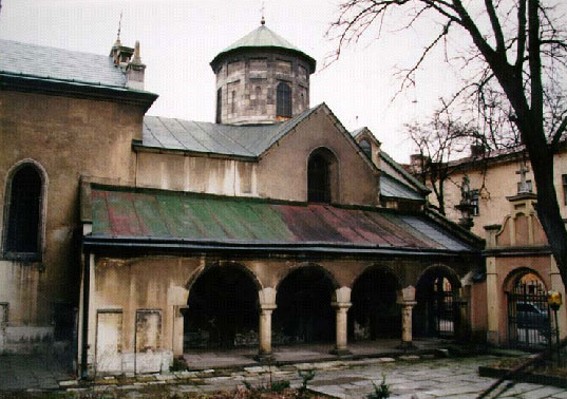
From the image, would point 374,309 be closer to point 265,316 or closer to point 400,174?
point 265,316

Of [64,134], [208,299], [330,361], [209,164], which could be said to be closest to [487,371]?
[330,361]

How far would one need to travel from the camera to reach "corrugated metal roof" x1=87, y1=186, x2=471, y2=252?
14.9m

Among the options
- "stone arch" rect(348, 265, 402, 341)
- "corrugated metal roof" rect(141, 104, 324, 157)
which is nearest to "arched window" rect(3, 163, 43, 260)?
"corrugated metal roof" rect(141, 104, 324, 157)

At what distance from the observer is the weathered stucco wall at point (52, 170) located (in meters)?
15.7

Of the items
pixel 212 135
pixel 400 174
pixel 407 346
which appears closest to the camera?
pixel 407 346

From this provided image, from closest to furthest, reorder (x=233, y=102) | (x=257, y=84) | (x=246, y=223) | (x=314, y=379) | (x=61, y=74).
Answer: (x=314, y=379), (x=246, y=223), (x=61, y=74), (x=257, y=84), (x=233, y=102)

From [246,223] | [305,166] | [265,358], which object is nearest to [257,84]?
[305,166]

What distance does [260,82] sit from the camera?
24.8 meters

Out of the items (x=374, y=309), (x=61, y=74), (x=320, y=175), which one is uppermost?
(x=61, y=74)

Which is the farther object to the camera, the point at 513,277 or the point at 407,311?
the point at 513,277

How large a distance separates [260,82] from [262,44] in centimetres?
179

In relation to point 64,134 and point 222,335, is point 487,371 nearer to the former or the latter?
point 222,335

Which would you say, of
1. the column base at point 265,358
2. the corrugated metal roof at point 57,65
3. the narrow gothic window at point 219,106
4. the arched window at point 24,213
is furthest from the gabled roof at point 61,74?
the column base at point 265,358

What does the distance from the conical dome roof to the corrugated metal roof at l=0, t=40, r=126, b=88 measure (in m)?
6.76
